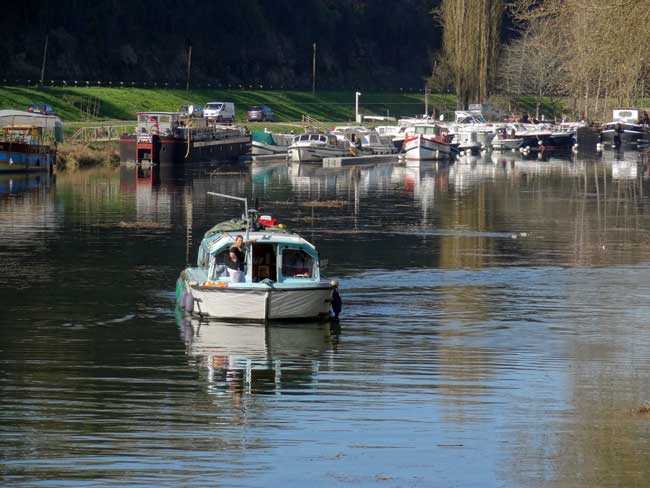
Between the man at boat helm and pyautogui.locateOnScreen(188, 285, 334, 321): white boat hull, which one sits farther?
the man at boat helm

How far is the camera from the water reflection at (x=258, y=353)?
79.6 ft

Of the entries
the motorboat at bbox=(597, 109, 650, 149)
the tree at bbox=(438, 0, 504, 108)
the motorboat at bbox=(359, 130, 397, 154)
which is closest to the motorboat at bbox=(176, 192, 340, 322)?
Result: the motorboat at bbox=(359, 130, 397, 154)

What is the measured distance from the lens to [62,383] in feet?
77.8

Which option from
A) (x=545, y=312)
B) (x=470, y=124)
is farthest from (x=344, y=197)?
(x=470, y=124)

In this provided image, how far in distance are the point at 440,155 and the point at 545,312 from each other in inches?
2913

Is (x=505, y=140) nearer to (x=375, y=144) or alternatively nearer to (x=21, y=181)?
(x=375, y=144)

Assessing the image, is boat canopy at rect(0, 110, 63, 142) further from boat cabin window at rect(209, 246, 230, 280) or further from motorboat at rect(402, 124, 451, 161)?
boat cabin window at rect(209, 246, 230, 280)

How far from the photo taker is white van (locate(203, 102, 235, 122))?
112188 mm

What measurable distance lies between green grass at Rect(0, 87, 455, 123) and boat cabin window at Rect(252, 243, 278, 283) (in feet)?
243

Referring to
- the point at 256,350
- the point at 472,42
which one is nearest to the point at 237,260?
the point at 256,350

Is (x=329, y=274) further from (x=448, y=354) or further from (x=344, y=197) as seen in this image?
(x=344, y=197)

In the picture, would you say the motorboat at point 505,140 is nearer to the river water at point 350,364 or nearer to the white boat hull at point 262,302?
the river water at point 350,364

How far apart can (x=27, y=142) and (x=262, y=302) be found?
2214 inches

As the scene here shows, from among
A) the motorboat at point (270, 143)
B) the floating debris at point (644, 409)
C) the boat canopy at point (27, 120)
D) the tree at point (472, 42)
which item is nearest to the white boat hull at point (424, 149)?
the motorboat at point (270, 143)
